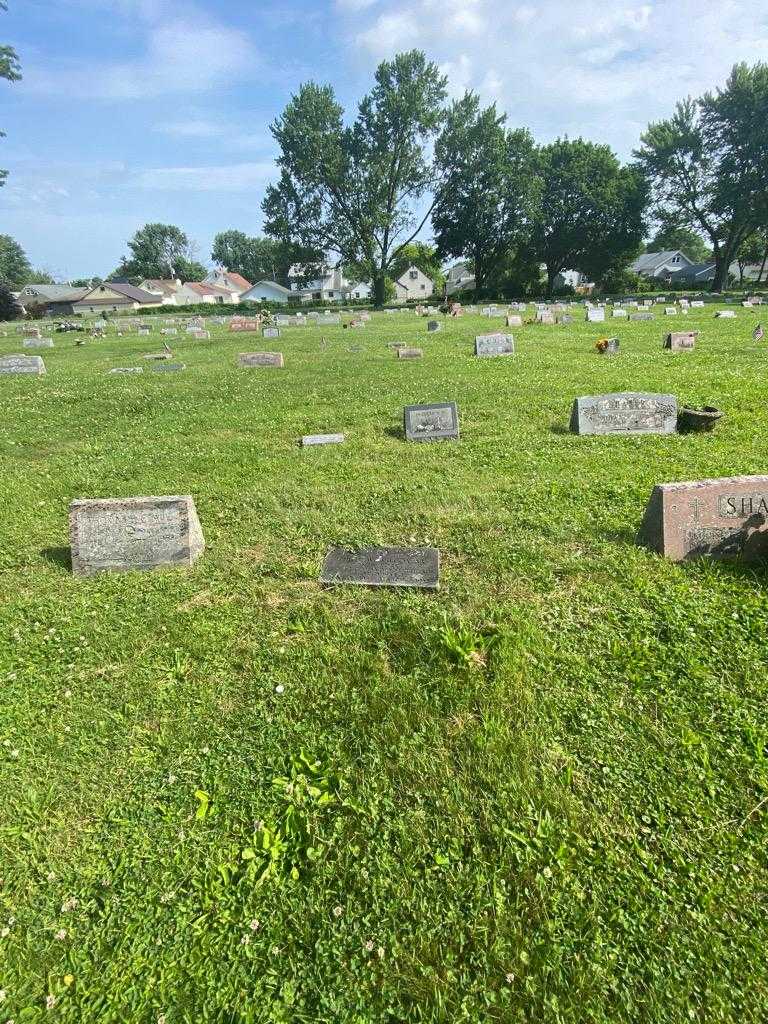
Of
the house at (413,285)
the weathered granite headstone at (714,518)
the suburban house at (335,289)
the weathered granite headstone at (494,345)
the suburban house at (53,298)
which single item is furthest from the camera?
the suburban house at (335,289)

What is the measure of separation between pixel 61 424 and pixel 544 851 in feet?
33.9

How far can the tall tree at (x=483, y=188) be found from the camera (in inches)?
1964

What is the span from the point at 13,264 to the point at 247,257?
51.3 meters

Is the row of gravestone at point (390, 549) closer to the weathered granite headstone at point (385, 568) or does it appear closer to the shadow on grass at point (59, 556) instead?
the weathered granite headstone at point (385, 568)

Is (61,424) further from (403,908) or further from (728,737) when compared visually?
(728,737)

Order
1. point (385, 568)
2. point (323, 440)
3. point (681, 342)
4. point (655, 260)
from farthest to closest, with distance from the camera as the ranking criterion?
point (655, 260) < point (681, 342) < point (323, 440) < point (385, 568)

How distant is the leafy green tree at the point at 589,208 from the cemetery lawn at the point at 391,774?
6125 centimetres

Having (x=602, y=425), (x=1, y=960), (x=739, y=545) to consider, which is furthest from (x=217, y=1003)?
(x=602, y=425)

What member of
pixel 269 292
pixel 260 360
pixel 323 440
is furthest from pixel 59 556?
pixel 269 292

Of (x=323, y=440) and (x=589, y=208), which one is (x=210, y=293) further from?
(x=323, y=440)

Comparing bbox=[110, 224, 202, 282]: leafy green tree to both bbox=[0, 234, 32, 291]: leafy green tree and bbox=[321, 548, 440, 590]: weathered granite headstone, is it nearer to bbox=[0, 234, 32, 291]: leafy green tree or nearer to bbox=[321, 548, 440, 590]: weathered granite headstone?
bbox=[0, 234, 32, 291]: leafy green tree

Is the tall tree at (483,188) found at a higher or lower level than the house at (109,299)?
higher

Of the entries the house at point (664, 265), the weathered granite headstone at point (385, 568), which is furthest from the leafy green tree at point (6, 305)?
the house at point (664, 265)

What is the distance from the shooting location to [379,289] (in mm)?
54062
